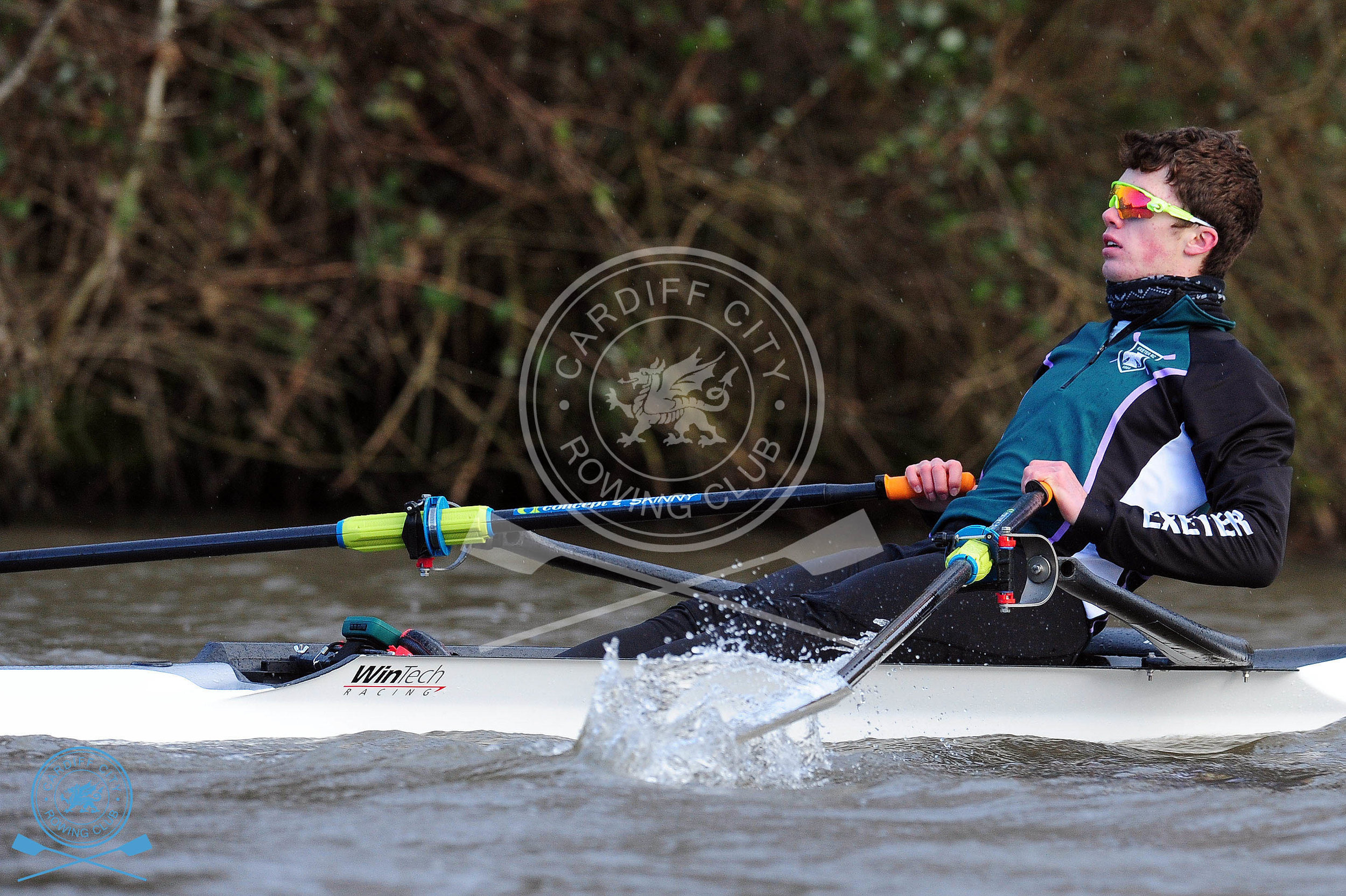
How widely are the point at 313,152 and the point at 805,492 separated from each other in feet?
14.3

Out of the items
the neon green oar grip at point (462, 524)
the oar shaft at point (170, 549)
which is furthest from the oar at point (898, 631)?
the oar shaft at point (170, 549)

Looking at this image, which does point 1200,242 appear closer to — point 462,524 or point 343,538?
point 462,524

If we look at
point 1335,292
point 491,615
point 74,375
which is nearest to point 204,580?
point 491,615

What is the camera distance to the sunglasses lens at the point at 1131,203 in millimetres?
3033

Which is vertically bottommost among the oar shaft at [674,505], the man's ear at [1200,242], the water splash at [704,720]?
the water splash at [704,720]

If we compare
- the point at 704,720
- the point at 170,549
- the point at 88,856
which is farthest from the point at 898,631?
the point at 170,549

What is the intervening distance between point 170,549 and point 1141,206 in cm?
231

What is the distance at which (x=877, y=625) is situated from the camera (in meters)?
2.89

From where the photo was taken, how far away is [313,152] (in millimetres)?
6973

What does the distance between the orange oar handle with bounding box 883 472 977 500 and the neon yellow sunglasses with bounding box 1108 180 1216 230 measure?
27.2 inches

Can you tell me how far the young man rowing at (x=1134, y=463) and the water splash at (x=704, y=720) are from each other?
0.09m

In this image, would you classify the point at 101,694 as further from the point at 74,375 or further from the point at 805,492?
the point at 74,375

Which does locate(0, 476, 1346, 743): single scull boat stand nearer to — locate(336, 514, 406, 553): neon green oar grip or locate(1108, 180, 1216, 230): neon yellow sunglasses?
locate(336, 514, 406, 553): neon green oar grip

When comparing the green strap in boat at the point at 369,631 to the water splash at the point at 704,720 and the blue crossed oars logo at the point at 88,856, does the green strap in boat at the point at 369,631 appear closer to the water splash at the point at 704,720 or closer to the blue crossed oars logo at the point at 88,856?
the water splash at the point at 704,720
